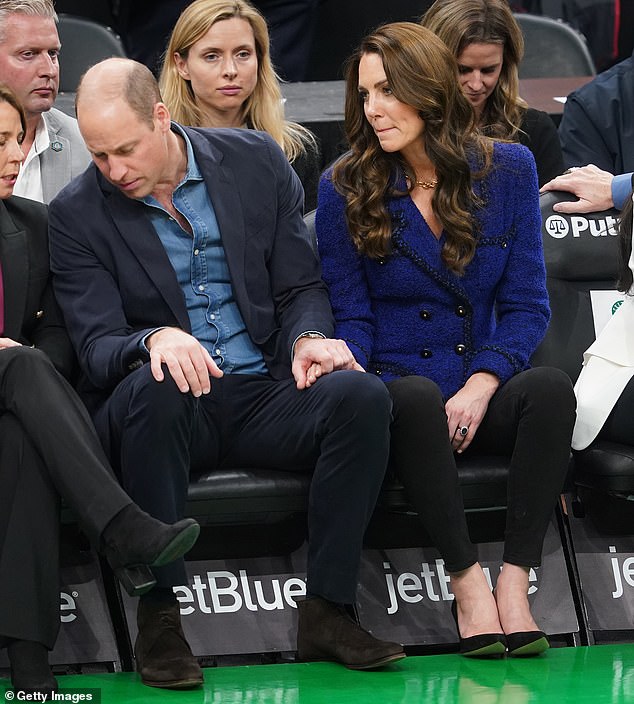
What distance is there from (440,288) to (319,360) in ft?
1.40

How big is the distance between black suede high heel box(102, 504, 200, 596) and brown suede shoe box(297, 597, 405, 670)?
37cm

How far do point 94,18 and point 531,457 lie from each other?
3417 mm

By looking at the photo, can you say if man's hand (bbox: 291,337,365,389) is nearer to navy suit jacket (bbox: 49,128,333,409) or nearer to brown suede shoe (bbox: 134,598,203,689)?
navy suit jacket (bbox: 49,128,333,409)

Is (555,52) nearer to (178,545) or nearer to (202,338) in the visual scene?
(202,338)

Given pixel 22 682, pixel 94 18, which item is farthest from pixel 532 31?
pixel 22 682

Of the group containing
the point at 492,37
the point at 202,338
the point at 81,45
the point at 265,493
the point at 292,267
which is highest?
the point at 492,37

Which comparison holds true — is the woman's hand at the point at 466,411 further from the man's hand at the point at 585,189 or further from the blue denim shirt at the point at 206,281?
the man's hand at the point at 585,189

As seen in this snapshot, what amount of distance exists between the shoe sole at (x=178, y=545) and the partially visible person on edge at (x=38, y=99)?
1496mm

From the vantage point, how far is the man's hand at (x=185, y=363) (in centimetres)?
305

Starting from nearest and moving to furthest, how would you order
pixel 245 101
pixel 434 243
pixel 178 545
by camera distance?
pixel 178 545 → pixel 434 243 → pixel 245 101

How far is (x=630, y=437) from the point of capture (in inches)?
138

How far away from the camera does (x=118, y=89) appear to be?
10.8 ft

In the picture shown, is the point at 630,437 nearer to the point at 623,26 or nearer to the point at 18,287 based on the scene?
the point at 18,287

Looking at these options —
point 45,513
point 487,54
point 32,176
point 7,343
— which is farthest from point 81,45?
point 45,513
